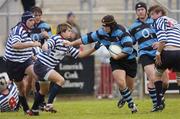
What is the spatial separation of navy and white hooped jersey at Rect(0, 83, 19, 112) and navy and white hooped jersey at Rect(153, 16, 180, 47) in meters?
3.95

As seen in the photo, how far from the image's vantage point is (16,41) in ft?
50.3

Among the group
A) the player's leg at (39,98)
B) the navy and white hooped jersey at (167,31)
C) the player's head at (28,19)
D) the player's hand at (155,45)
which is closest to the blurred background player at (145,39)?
the player's hand at (155,45)

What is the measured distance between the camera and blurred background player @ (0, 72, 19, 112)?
17.0m

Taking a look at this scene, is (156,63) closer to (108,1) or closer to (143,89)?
(143,89)

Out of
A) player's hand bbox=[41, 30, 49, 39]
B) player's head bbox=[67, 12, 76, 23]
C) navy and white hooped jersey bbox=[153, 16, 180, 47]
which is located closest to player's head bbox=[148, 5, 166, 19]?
navy and white hooped jersey bbox=[153, 16, 180, 47]

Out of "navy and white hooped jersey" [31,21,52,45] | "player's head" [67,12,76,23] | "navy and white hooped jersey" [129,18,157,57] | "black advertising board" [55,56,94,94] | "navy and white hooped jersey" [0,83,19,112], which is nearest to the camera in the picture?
"navy and white hooped jersey" [129,18,157,57]

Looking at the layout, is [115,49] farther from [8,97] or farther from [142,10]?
[8,97]

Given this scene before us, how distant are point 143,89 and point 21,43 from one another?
7.98 m

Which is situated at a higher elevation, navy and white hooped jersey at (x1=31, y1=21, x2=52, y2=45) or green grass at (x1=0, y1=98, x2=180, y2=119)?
navy and white hooped jersey at (x1=31, y1=21, x2=52, y2=45)

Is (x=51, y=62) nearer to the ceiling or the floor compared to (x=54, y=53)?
nearer to the floor

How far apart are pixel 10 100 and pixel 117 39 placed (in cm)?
323

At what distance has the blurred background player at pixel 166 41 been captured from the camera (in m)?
14.8

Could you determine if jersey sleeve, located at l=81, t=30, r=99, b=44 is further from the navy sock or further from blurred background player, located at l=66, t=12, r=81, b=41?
blurred background player, located at l=66, t=12, r=81, b=41

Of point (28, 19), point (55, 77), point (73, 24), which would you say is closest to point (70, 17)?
point (73, 24)
